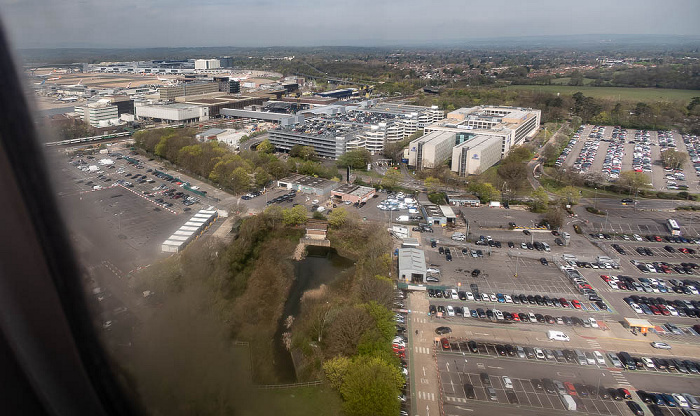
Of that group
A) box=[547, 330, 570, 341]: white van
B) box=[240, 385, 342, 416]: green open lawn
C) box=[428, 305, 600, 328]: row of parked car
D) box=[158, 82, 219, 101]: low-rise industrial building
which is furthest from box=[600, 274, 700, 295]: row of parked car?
box=[158, 82, 219, 101]: low-rise industrial building

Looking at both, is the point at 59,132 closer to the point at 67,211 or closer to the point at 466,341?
the point at 67,211

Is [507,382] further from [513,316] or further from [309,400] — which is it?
[309,400]

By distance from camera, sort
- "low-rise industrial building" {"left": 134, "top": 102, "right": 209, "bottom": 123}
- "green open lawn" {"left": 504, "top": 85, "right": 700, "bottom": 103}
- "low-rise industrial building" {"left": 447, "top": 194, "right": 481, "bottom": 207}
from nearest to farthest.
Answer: "low-rise industrial building" {"left": 447, "top": 194, "right": 481, "bottom": 207}
"low-rise industrial building" {"left": 134, "top": 102, "right": 209, "bottom": 123}
"green open lawn" {"left": 504, "top": 85, "right": 700, "bottom": 103}

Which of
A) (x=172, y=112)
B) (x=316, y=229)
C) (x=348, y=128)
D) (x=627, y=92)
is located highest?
(x=172, y=112)

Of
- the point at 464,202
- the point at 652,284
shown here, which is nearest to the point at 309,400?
the point at 652,284

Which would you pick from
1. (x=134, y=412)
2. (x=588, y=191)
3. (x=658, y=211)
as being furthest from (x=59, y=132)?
(x=588, y=191)

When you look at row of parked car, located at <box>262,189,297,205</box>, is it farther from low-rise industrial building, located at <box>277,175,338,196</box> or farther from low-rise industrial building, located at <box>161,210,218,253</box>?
low-rise industrial building, located at <box>161,210,218,253</box>

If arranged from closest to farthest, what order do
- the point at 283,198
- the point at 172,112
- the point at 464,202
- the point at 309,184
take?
the point at 283,198 → the point at 464,202 → the point at 309,184 → the point at 172,112
